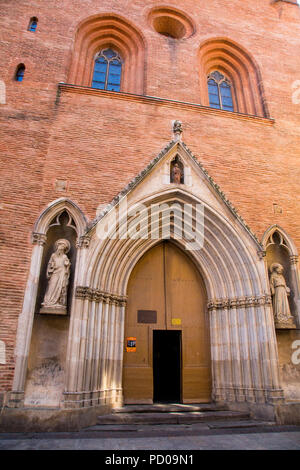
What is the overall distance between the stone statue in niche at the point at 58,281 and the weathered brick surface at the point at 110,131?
0.49m

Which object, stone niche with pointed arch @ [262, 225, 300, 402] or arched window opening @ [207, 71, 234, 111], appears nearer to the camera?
stone niche with pointed arch @ [262, 225, 300, 402]

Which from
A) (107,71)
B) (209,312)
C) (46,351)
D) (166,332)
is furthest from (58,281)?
(107,71)

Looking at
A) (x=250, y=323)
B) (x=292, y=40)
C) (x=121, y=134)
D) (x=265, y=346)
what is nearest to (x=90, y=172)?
(x=121, y=134)

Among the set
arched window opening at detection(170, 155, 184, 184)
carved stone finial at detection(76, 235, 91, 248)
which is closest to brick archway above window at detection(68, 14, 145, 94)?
arched window opening at detection(170, 155, 184, 184)

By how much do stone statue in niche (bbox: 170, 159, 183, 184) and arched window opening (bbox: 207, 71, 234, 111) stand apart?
121 inches

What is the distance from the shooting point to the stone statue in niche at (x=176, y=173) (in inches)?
304

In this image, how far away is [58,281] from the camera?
610cm

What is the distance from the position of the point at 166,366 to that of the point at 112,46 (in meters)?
9.32

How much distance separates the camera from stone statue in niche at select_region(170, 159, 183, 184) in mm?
7727

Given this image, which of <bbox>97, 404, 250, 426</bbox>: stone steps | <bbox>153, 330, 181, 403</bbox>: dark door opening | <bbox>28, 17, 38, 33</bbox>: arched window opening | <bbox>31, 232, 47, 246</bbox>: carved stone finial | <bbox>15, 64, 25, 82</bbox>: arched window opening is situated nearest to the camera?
<bbox>97, 404, 250, 426</bbox>: stone steps

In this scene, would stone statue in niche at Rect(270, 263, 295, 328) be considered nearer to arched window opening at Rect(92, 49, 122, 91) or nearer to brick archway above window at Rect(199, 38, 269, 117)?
brick archway above window at Rect(199, 38, 269, 117)

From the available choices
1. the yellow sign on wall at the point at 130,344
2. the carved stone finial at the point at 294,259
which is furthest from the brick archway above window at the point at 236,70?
the yellow sign on wall at the point at 130,344

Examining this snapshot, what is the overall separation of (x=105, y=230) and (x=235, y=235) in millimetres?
2908
